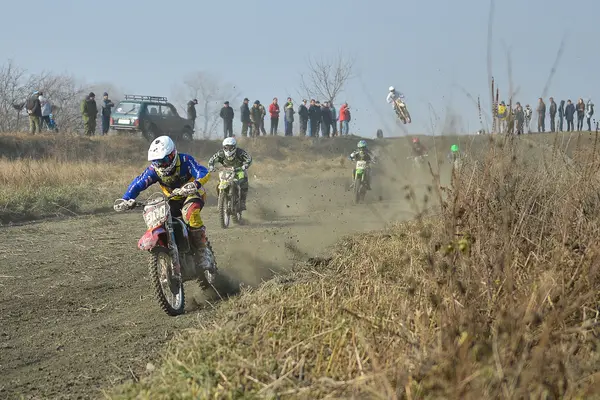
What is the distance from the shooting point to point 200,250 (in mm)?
8516

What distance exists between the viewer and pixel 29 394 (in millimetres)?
5473

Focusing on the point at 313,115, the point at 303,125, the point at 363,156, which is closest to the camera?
the point at 363,156

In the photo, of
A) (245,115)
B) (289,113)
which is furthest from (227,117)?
(289,113)

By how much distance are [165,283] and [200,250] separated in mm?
786

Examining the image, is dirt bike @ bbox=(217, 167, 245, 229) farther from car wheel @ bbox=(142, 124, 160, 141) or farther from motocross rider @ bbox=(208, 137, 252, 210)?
car wheel @ bbox=(142, 124, 160, 141)

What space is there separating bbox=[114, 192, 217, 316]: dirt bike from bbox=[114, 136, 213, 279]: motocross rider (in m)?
0.22

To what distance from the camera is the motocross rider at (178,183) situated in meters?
8.16

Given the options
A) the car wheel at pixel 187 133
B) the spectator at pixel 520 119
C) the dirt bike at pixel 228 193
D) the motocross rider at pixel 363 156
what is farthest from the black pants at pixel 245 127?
the spectator at pixel 520 119

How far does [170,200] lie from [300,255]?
3048 millimetres

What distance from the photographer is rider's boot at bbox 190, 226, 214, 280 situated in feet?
27.8

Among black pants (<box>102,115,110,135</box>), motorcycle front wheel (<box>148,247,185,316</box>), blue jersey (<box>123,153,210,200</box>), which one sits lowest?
motorcycle front wheel (<box>148,247,185,316</box>)

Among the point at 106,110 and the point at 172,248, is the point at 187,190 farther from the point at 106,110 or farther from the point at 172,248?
the point at 106,110

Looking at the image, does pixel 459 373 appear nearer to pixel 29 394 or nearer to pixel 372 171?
pixel 29 394

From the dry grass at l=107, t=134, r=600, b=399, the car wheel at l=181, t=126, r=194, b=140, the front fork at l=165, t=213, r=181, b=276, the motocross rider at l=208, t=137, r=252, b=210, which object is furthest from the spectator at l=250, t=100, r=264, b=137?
the dry grass at l=107, t=134, r=600, b=399
